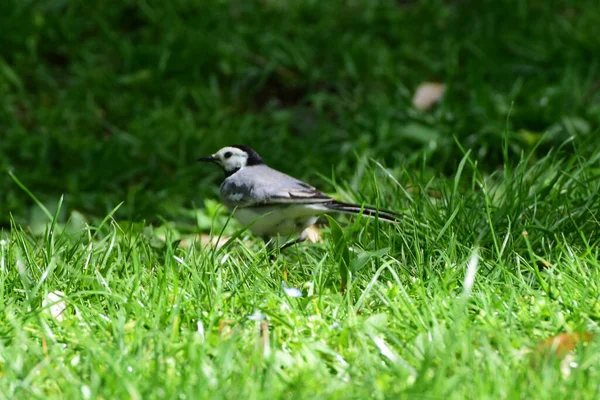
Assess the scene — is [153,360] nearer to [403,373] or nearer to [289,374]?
[289,374]

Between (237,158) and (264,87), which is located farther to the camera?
(264,87)

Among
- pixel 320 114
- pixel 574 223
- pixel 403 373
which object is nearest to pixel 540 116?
pixel 320 114

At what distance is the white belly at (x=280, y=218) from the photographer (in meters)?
4.31

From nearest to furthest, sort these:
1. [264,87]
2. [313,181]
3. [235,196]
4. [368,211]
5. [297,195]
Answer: [368,211] → [297,195] → [235,196] → [313,181] → [264,87]

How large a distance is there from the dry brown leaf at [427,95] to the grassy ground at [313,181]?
132 millimetres

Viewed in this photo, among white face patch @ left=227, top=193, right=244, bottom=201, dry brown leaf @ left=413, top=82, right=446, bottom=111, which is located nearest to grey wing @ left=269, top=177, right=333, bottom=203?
white face patch @ left=227, top=193, right=244, bottom=201

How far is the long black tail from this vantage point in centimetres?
391

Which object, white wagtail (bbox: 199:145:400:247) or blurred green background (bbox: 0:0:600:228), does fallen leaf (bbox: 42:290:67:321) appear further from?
blurred green background (bbox: 0:0:600:228)

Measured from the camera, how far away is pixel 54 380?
2574 mm

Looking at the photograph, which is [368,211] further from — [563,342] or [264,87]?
[264,87]

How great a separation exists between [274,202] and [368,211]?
553 mm

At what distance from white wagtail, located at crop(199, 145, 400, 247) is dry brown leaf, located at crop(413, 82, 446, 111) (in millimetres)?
2601

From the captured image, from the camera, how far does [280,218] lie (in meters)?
4.34

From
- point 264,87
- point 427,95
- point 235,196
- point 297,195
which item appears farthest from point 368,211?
point 264,87
